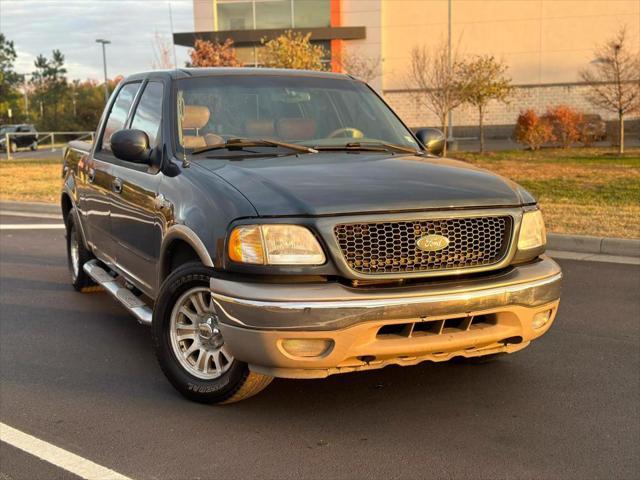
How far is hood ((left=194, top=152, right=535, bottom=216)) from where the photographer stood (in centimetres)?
401

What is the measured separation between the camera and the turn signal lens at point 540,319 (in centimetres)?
436

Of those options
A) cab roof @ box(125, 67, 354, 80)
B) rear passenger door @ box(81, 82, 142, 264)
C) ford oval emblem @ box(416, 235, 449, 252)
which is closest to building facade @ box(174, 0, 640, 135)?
rear passenger door @ box(81, 82, 142, 264)

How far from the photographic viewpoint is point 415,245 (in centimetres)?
402

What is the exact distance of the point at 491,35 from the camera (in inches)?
1533

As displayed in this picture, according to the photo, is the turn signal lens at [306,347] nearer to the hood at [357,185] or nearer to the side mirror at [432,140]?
the hood at [357,185]

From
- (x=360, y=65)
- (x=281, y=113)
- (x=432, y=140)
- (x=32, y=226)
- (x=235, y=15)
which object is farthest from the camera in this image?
(x=235, y=15)

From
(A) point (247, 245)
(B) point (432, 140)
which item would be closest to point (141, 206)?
(A) point (247, 245)

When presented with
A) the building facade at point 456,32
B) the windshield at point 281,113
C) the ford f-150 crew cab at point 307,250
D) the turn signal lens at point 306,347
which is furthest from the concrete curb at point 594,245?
the building facade at point 456,32

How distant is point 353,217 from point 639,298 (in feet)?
13.2

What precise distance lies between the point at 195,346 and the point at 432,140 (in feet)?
7.45

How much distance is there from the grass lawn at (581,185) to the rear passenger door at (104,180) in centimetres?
560

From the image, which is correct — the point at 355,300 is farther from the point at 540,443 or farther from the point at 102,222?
the point at 102,222

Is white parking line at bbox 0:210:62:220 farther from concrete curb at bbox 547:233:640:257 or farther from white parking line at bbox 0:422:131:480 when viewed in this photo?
white parking line at bbox 0:422:131:480

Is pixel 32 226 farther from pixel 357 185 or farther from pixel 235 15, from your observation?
pixel 235 15
